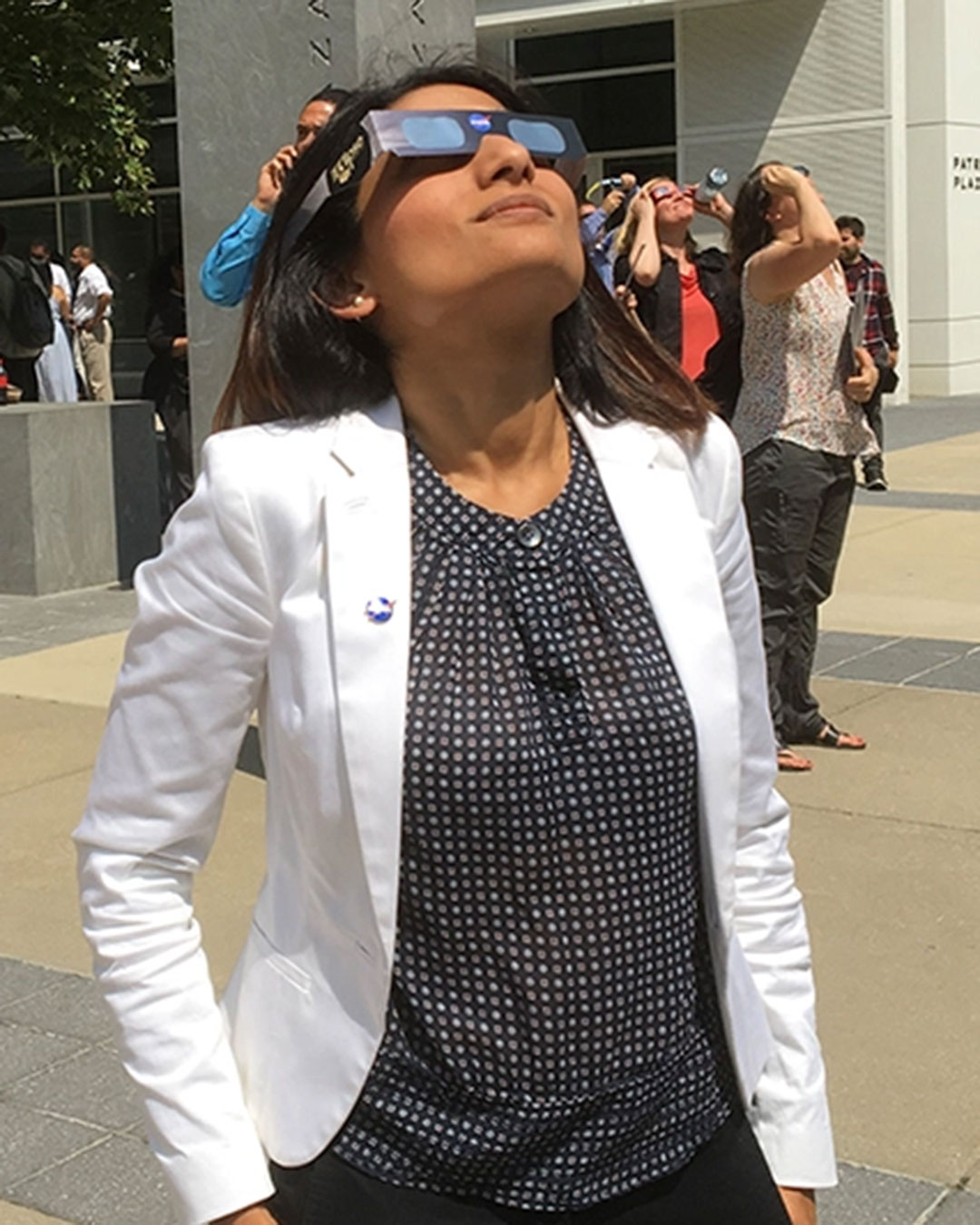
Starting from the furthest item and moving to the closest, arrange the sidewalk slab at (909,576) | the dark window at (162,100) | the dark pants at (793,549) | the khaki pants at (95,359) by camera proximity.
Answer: the dark window at (162,100) → the khaki pants at (95,359) → the sidewalk slab at (909,576) → the dark pants at (793,549)

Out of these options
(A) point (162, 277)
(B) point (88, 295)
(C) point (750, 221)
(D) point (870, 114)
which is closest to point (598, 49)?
(D) point (870, 114)

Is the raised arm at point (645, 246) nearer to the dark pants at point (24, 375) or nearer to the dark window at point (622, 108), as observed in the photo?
the dark pants at point (24, 375)

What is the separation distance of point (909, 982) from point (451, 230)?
10.5 ft

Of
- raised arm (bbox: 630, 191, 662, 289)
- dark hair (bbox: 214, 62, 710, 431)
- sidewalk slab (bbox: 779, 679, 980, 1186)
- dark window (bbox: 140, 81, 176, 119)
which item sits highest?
dark window (bbox: 140, 81, 176, 119)

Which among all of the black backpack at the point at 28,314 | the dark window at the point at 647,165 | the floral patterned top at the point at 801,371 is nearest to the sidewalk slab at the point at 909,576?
the floral patterned top at the point at 801,371

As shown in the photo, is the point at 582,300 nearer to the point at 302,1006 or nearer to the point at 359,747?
the point at 359,747

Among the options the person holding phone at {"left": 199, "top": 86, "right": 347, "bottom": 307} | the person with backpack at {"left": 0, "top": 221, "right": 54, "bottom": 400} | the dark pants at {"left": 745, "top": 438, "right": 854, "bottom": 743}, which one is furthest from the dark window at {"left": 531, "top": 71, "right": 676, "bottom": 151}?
the person holding phone at {"left": 199, "top": 86, "right": 347, "bottom": 307}

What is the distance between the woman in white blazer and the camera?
1831mm

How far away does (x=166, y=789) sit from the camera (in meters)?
1.94

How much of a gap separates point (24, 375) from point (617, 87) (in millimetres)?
10634

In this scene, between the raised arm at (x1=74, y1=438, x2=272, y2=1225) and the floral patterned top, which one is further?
the floral patterned top

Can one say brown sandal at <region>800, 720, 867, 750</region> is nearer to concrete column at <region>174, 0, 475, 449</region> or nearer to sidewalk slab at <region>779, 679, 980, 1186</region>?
sidewalk slab at <region>779, 679, 980, 1186</region>

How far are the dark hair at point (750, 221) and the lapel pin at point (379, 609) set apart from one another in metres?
4.87

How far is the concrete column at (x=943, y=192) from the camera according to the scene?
21703 mm
